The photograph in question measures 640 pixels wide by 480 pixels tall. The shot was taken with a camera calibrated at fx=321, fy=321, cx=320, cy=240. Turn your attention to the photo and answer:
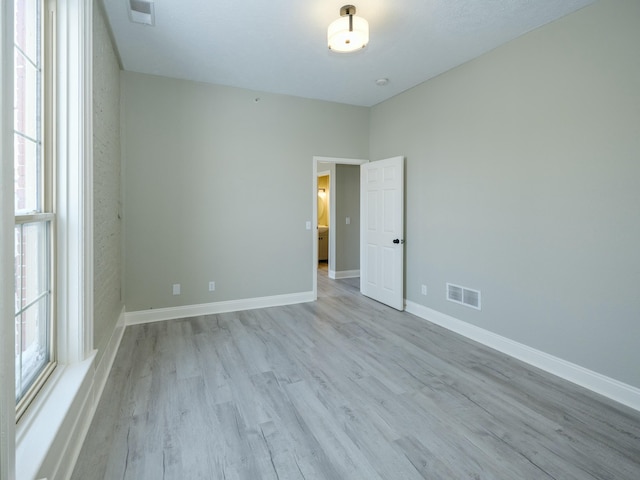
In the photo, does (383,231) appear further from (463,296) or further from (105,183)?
(105,183)

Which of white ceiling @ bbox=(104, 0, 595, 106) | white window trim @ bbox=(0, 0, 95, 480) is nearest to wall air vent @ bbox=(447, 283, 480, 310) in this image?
white ceiling @ bbox=(104, 0, 595, 106)

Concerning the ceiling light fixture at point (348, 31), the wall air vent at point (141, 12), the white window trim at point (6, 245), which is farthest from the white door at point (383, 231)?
the white window trim at point (6, 245)

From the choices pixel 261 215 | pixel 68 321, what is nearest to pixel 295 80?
pixel 261 215

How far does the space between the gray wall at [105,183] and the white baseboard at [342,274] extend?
386cm

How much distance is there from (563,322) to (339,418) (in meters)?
2.01

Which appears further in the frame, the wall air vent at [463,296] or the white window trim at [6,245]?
the wall air vent at [463,296]

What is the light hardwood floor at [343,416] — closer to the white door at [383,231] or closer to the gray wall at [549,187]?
the gray wall at [549,187]

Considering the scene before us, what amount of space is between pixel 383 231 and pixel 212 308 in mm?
2528

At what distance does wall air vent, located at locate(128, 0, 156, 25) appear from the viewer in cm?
247

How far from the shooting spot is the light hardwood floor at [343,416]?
166 centimetres

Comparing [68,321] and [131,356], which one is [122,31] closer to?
[68,321]

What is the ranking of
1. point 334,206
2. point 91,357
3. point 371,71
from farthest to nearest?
point 334,206
point 371,71
point 91,357

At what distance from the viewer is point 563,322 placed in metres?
2.62

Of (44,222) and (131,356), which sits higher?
(44,222)
